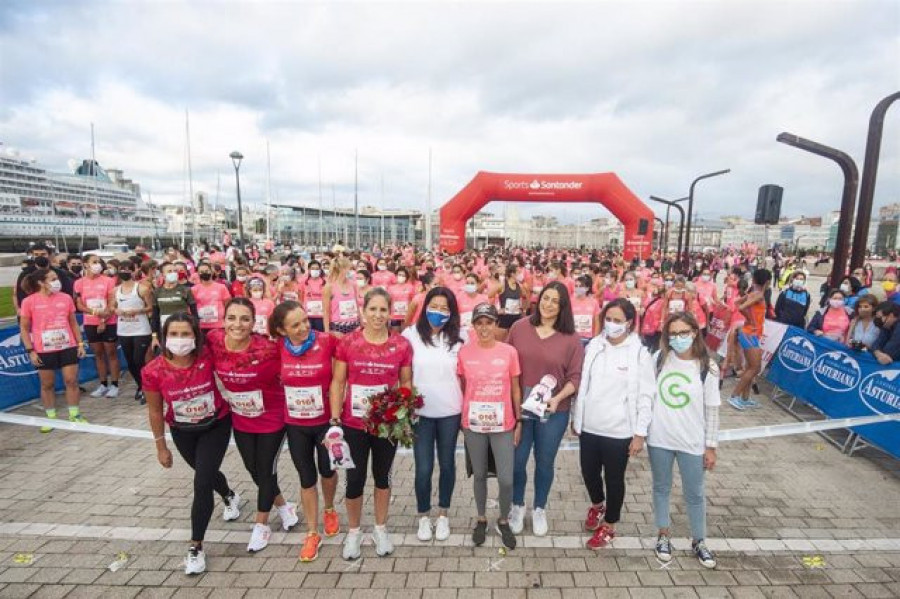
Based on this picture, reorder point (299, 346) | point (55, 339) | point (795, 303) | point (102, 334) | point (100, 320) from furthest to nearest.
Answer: point (795, 303)
point (102, 334)
point (100, 320)
point (55, 339)
point (299, 346)

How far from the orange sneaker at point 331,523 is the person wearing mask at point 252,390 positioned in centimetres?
45

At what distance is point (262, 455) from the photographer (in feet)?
10.9

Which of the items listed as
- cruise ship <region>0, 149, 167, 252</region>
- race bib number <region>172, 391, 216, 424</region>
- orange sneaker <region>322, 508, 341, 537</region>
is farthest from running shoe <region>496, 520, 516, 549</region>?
cruise ship <region>0, 149, 167, 252</region>

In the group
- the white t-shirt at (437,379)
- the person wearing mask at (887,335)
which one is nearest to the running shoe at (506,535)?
the white t-shirt at (437,379)

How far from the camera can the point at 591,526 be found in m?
3.66

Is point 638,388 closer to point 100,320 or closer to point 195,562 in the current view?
point 195,562

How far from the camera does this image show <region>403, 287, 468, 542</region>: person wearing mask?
3.31m

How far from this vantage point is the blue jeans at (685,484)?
10.5 feet

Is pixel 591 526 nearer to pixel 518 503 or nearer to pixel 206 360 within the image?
pixel 518 503

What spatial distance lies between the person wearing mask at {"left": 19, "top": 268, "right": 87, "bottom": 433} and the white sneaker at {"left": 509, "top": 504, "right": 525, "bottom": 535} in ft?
18.2

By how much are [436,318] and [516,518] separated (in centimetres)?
180

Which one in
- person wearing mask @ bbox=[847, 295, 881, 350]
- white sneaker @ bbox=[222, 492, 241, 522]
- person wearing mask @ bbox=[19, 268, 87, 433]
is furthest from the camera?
person wearing mask @ bbox=[847, 295, 881, 350]

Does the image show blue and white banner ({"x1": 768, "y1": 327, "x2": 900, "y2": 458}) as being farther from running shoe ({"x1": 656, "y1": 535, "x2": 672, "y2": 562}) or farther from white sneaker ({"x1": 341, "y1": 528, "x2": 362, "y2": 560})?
white sneaker ({"x1": 341, "y1": 528, "x2": 362, "y2": 560})

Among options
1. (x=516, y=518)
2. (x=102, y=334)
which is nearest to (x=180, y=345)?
(x=516, y=518)
